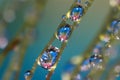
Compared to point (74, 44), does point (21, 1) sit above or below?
above

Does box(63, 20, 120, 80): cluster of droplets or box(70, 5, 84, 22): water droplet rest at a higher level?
box(70, 5, 84, 22): water droplet

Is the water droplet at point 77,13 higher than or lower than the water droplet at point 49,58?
higher

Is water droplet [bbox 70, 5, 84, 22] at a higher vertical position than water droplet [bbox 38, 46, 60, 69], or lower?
higher

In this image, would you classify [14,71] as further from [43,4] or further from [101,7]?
[101,7]

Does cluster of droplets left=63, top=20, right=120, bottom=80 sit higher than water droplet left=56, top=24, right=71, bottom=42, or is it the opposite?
water droplet left=56, top=24, right=71, bottom=42

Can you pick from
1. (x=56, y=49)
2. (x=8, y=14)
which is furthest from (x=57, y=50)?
(x=8, y=14)

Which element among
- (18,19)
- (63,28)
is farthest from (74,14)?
(18,19)

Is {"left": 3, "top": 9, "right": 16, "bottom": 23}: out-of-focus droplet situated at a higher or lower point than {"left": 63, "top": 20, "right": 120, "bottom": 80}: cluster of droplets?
higher

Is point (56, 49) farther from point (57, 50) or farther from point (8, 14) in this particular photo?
point (8, 14)
